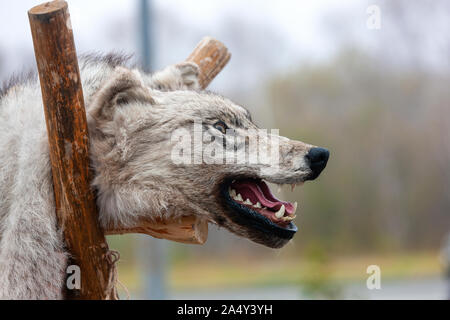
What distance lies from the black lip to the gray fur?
0.04m

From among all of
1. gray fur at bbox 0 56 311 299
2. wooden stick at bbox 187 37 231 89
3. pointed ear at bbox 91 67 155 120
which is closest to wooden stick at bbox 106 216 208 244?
gray fur at bbox 0 56 311 299

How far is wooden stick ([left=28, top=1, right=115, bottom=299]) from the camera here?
8.73 feet

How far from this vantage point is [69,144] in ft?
9.11

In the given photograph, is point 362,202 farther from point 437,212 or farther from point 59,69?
point 59,69

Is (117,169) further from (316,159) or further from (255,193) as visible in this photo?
(316,159)

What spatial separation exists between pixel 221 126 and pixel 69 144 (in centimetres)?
80

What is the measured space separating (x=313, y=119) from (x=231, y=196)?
753 inches

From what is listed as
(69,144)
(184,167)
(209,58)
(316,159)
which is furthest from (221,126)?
(209,58)

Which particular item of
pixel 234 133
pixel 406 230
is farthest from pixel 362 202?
pixel 234 133

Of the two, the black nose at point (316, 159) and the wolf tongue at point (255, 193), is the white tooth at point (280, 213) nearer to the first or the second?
the wolf tongue at point (255, 193)

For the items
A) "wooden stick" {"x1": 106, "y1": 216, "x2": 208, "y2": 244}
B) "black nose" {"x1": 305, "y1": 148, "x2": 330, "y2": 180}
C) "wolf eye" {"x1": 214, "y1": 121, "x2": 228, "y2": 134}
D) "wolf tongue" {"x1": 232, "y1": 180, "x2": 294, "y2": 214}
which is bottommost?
"wooden stick" {"x1": 106, "y1": 216, "x2": 208, "y2": 244}

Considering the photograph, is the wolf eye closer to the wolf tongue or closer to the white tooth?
the wolf tongue

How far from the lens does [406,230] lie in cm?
2180

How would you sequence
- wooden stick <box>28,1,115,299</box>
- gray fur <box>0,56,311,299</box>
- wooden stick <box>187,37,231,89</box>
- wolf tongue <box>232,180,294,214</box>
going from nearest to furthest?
wooden stick <box>28,1,115,299</box> → gray fur <box>0,56,311,299</box> → wolf tongue <box>232,180,294,214</box> → wooden stick <box>187,37,231,89</box>
